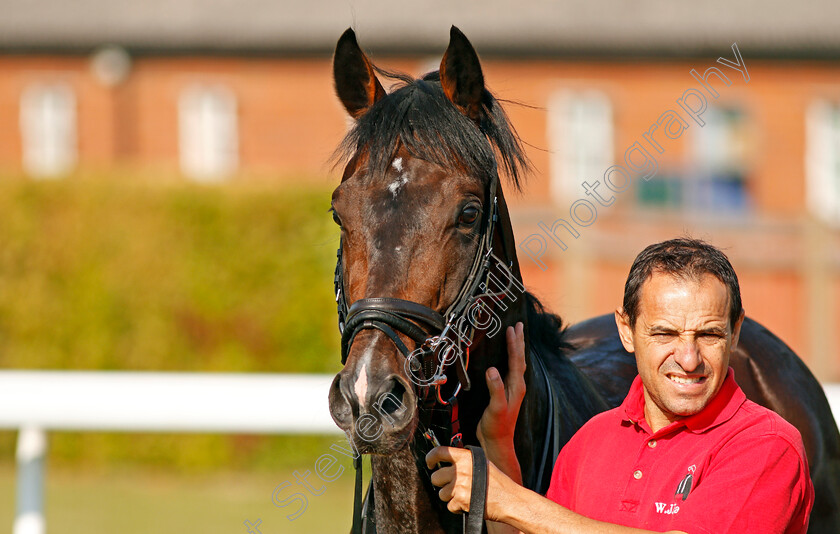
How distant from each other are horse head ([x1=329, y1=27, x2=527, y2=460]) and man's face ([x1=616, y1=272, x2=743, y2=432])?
19.2 inches

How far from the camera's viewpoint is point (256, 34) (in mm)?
17344

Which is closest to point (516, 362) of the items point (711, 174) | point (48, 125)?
point (711, 174)

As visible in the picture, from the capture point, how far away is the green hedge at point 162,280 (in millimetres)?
8930

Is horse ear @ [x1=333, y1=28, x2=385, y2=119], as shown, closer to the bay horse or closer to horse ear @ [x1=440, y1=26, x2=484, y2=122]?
the bay horse

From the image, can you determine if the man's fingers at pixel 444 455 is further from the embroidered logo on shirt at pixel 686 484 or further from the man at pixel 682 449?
the embroidered logo on shirt at pixel 686 484

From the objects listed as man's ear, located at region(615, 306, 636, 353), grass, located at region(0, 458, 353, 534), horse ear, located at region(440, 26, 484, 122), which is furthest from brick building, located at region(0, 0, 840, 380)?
man's ear, located at region(615, 306, 636, 353)

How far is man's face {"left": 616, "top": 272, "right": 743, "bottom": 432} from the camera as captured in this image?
203 cm

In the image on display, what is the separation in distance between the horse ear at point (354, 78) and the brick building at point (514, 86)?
37.8 feet

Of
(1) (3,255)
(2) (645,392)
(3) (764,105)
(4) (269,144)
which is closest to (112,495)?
(1) (3,255)

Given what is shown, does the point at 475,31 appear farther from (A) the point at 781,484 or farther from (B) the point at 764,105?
(A) the point at 781,484

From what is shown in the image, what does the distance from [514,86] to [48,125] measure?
29.5 feet

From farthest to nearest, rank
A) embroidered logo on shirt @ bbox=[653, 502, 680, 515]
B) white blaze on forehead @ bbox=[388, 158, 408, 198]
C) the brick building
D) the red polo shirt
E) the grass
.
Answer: the brick building < the grass < white blaze on forehead @ bbox=[388, 158, 408, 198] < embroidered logo on shirt @ bbox=[653, 502, 680, 515] < the red polo shirt

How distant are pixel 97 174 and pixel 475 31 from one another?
9.19 meters

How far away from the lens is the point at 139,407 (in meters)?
4.58
